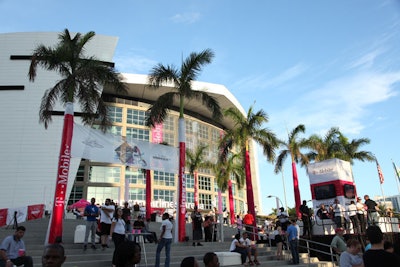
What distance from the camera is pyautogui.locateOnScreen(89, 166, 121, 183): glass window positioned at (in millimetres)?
56250

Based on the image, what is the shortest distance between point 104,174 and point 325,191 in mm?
43018

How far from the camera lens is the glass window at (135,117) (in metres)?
61.8

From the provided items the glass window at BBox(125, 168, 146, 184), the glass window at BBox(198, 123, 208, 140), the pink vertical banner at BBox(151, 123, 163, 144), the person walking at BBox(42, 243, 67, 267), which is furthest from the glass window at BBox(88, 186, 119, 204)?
the person walking at BBox(42, 243, 67, 267)

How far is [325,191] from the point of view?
21.4 meters

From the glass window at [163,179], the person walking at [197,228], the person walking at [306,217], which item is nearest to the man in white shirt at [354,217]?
the person walking at [306,217]

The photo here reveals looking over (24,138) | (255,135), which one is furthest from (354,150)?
(24,138)

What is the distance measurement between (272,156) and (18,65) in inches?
1871

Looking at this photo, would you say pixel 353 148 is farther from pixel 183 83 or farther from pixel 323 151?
pixel 183 83

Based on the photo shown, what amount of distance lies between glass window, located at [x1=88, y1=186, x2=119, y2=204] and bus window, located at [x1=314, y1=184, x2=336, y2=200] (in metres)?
40.3

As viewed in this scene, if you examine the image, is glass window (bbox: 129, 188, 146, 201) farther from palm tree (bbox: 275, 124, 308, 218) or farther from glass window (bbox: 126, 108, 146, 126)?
palm tree (bbox: 275, 124, 308, 218)

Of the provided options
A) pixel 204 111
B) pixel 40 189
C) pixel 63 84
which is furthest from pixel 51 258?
pixel 204 111

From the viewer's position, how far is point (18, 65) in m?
55.1

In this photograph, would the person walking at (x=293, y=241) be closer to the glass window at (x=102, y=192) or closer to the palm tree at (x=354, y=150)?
the palm tree at (x=354, y=150)

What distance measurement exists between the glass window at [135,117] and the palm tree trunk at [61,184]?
46.5 meters
